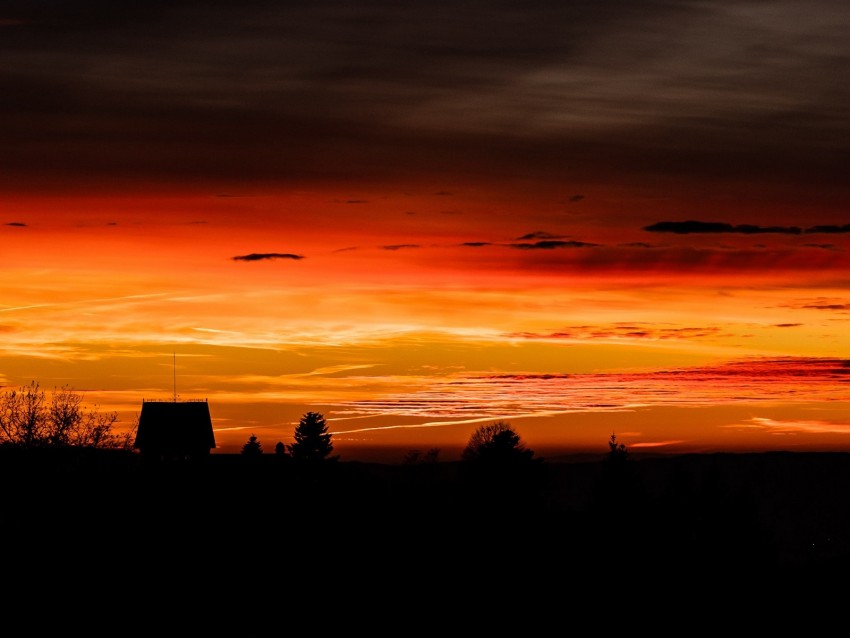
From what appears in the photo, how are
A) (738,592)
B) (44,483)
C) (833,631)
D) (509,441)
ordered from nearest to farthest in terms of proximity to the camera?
(833,631), (738,592), (44,483), (509,441)

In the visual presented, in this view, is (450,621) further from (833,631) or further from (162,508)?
(162,508)

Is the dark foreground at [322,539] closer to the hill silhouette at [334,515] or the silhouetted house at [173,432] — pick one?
the hill silhouette at [334,515]

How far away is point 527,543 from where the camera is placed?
213ft

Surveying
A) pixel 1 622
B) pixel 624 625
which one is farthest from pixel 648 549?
pixel 1 622

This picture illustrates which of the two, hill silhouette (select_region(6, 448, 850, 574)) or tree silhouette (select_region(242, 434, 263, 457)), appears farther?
tree silhouette (select_region(242, 434, 263, 457))

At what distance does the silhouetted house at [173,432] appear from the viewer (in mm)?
118375

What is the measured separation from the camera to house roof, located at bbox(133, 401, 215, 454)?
389ft

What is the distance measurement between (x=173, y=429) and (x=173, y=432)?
0.27 m

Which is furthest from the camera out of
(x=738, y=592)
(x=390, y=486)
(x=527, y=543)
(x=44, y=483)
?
(x=390, y=486)

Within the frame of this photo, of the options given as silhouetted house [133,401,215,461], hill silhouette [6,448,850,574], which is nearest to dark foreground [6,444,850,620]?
hill silhouette [6,448,850,574]

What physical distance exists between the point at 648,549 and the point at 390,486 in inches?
1035

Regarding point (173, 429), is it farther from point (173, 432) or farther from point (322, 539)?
point (322, 539)

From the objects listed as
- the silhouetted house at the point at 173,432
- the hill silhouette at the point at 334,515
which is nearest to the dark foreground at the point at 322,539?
the hill silhouette at the point at 334,515

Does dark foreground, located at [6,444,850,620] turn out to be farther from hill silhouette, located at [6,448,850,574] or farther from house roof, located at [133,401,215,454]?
house roof, located at [133,401,215,454]
